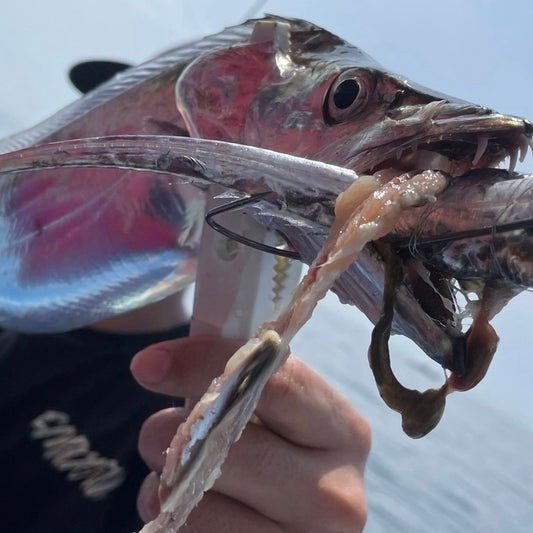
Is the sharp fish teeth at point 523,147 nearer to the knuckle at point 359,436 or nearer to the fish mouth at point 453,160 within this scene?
the fish mouth at point 453,160

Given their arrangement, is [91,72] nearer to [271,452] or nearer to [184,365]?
[184,365]

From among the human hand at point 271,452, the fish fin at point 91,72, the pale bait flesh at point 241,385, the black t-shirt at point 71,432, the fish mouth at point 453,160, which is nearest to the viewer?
the pale bait flesh at point 241,385

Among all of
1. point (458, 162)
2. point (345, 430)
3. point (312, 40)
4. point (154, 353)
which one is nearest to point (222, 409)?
point (458, 162)

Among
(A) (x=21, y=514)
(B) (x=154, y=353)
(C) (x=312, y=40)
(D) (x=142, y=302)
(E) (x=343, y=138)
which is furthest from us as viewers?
(A) (x=21, y=514)

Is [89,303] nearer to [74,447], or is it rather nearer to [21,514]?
[74,447]

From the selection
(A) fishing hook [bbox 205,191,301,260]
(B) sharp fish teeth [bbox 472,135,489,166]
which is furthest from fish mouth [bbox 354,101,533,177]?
(A) fishing hook [bbox 205,191,301,260]

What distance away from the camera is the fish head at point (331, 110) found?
62cm

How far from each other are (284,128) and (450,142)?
12.3 inches

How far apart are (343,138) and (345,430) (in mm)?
521

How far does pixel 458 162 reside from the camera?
626 millimetres

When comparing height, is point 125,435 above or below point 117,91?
below

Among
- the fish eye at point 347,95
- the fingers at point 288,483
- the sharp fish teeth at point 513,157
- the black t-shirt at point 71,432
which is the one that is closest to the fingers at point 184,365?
the fingers at point 288,483

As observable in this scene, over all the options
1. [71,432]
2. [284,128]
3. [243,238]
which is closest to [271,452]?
[243,238]

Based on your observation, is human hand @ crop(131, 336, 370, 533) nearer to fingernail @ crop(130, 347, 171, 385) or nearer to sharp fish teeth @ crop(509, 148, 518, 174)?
fingernail @ crop(130, 347, 171, 385)
